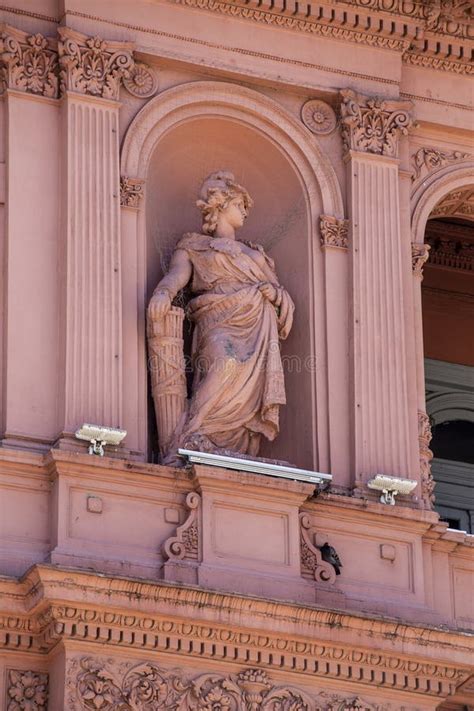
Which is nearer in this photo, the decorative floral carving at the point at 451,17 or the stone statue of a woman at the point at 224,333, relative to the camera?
the stone statue of a woman at the point at 224,333

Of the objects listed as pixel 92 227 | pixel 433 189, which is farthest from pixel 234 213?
pixel 433 189

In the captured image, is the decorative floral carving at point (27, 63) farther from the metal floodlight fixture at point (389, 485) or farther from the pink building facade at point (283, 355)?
the metal floodlight fixture at point (389, 485)

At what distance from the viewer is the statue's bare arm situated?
24641 mm

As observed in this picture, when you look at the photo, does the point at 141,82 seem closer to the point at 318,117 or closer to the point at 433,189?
the point at 318,117

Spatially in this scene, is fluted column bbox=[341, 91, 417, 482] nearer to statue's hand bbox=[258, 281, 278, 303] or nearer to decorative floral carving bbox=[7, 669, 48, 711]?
statue's hand bbox=[258, 281, 278, 303]

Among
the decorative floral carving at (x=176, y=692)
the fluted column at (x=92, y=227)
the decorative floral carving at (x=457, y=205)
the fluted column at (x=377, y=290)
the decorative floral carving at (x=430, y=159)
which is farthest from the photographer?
the decorative floral carving at (x=457, y=205)

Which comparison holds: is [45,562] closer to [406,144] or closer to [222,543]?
[222,543]

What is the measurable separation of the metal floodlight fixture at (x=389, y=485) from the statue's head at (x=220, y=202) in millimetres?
2810

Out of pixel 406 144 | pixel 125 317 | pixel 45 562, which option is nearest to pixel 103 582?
pixel 45 562

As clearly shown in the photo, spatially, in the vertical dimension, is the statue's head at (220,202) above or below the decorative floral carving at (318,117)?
below

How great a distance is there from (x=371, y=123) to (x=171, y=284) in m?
2.87

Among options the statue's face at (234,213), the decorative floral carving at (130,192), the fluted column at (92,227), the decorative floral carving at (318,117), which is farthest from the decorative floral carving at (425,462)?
the decorative floral carving at (130,192)

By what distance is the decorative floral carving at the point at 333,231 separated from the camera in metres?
26.0

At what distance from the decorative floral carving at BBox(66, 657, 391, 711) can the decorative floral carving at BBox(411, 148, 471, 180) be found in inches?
229
